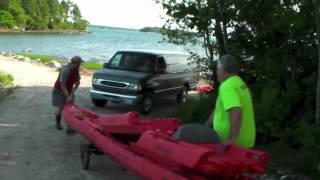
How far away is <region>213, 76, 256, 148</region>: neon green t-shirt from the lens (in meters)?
6.18

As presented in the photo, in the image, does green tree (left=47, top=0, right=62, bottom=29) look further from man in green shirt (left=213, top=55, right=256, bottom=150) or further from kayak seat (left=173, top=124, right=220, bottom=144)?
man in green shirt (left=213, top=55, right=256, bottom=150)

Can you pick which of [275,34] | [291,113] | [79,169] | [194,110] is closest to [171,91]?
[194,110]

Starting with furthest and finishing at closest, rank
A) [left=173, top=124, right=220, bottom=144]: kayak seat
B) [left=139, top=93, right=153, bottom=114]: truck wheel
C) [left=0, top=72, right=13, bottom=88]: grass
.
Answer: [left=0, top=72, right=13, bottom=88]: grass
[left=139, top=93, right=153, bottom=114]: truck wheel
[left=173, top=124, right=220, bottom=144]: kayak seat

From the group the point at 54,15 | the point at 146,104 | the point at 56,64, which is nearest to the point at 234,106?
the point at 146,104

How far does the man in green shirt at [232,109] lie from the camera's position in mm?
6160

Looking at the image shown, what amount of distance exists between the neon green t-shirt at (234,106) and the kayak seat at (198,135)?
0.26 ft

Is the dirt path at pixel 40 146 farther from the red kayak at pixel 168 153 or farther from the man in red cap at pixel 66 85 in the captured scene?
the man in red cap at pixel 66 85

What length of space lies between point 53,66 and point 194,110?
21.7 metres

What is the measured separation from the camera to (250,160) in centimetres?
640

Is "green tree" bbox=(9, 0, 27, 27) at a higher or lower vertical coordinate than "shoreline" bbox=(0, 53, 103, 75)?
higher

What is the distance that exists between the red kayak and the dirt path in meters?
0.49

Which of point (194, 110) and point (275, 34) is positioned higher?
point (275, 34)

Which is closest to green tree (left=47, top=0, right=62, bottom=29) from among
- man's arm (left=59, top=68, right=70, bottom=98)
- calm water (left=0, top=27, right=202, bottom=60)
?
calm water (left=0, top=27, right=202, bottom=60)

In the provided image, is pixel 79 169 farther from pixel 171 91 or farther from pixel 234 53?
pixel 171 91
